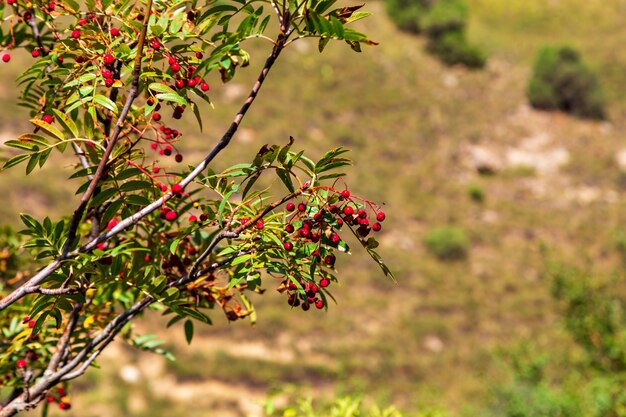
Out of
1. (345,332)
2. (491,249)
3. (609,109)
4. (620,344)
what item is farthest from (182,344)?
(609,109)

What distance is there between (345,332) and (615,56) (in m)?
29.8

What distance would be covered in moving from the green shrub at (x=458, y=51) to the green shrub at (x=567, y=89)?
11.6 feet

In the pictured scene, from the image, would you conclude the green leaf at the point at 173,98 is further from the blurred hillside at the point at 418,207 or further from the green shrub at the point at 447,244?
the green shrub at the point at 447,244

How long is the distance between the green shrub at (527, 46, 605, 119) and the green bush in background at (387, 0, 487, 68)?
394 centimetres

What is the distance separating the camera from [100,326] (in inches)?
129

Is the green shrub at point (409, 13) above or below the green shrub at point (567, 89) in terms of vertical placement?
above

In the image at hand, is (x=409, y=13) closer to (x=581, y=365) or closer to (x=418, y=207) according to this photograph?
(x=418, y=207)

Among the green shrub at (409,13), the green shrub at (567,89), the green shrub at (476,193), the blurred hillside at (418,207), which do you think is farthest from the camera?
the green shrub at (409,13)

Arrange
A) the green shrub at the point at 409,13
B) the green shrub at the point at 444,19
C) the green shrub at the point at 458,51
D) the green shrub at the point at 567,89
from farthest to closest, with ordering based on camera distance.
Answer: the green shrub at the point at 409,13
the green shrub at the point at 444,19
the green shrub at the point at 458,51
the green shrub at the point at 567,89

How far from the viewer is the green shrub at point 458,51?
3938 centimetres

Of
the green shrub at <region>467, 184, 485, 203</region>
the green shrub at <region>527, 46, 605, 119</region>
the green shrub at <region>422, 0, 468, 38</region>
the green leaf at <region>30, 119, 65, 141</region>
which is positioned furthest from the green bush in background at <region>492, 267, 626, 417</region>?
the green shrub at <region>422, 0, 468, 38</region>

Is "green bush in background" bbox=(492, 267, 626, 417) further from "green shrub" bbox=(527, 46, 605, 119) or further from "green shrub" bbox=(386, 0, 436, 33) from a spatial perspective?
"green shrub" bbox=(386, 0, 436, 33)

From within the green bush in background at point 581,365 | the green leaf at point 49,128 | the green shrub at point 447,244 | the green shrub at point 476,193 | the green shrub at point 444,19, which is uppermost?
the green shrub at point 444,19

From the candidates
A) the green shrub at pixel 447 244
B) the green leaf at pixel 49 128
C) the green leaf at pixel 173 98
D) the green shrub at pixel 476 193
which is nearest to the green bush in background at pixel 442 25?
the green shrub at pixel 476 193
